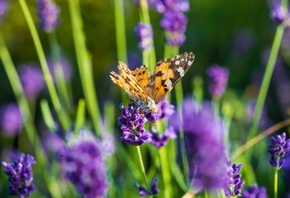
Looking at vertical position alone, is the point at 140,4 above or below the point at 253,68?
below

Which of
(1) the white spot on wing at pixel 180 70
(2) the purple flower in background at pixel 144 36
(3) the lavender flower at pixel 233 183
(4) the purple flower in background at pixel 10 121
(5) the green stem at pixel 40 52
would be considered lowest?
(3) the lavender flower at pixel 233 183

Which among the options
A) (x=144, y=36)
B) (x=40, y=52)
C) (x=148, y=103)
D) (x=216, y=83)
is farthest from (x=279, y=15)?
(x=40, y=52)

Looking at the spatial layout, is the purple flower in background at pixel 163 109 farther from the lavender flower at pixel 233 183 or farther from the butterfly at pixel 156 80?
the lavender flower at pixel 233 183

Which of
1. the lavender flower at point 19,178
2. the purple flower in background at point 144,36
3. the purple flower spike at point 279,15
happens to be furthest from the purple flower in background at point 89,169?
the purple flower spike at point 279,15

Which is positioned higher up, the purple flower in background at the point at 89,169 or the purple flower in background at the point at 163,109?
the purple flower in background at the point at 163,109

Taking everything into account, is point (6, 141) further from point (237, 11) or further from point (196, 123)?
point (196, 123)

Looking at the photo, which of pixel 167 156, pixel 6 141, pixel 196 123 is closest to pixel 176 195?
pixel 167 156

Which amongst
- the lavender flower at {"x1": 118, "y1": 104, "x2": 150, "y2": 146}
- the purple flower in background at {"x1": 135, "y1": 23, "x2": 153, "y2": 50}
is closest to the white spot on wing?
the lavender flower at {"x1": 118, "y1": 104, "x2": 150, "y2": 146}
